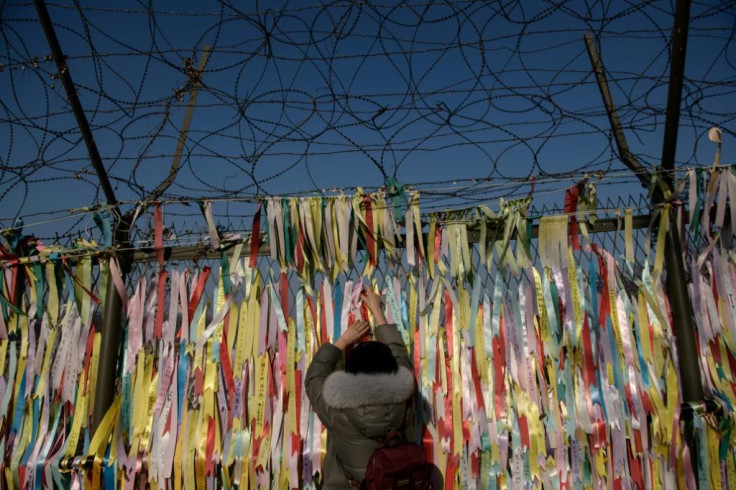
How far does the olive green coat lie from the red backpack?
0.07 m

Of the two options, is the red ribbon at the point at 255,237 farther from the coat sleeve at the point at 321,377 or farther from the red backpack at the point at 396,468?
the red backpack at the point at 396,468

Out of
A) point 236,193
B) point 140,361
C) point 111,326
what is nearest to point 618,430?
point 236,193

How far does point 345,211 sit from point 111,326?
141 centimetres

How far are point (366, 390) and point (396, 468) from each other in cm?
32

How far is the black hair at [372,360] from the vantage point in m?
2.15

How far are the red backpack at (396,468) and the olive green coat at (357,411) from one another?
0.07m

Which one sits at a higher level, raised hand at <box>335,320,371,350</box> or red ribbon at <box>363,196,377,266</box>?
A: red ribbon at <box>363,196,377,266</box>

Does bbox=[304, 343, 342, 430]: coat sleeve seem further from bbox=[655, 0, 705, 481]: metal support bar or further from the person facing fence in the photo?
bbox=[655, 0, 705, 481]: metal support bar

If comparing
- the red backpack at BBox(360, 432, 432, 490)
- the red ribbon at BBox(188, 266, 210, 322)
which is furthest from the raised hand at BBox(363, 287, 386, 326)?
the red ribbon at BBox(188, 266, 210, 322)

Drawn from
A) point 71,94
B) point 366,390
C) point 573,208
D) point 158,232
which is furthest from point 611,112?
point 71,94

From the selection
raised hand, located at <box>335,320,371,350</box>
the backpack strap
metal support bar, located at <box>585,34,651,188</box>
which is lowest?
the backpack strap

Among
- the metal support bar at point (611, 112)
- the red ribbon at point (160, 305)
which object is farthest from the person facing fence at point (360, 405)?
the metal support bar at point (611, 112)

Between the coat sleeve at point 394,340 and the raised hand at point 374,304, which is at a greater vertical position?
the raised hand at point 374,304

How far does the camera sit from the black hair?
215 centimetres
